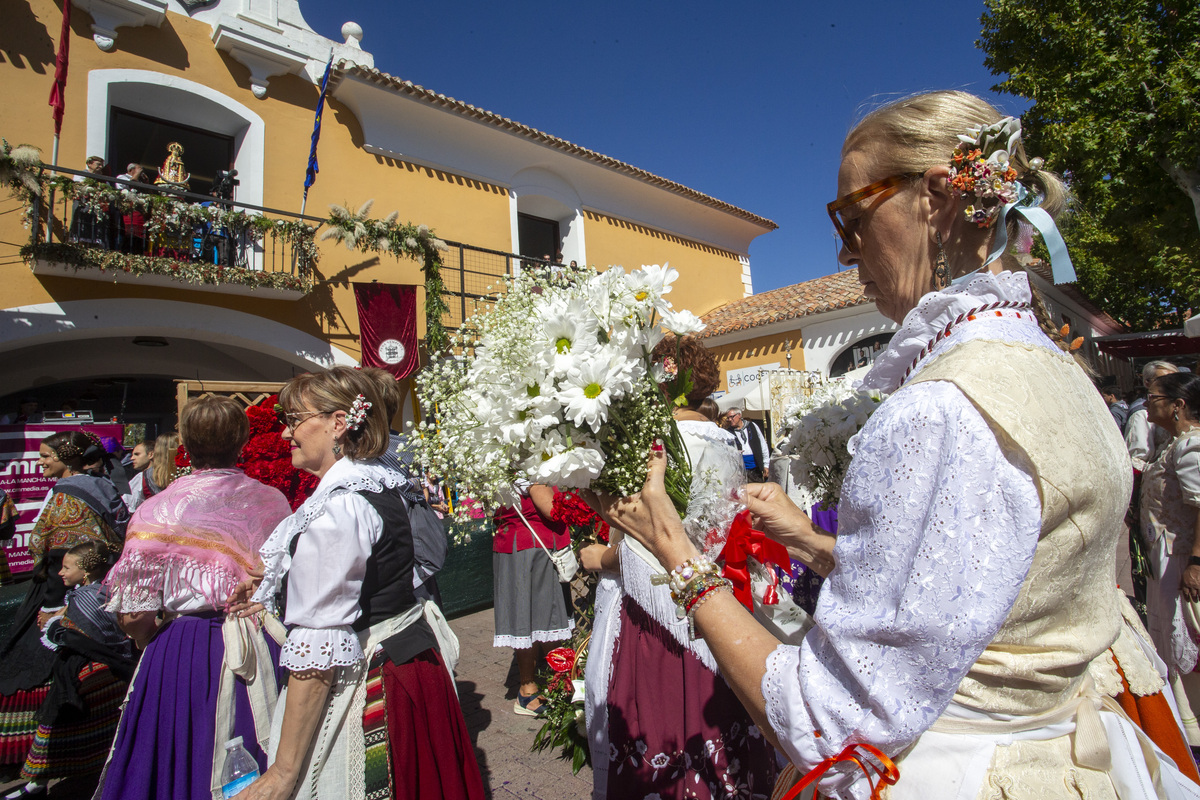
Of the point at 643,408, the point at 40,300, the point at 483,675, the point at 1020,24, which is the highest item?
the point at 1020,24

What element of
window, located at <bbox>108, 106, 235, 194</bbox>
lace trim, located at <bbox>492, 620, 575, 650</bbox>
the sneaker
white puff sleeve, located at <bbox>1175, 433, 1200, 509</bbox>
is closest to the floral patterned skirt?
the sneaker

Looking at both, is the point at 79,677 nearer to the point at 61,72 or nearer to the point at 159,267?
the point at 159,267

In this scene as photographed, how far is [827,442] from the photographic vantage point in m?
1.70

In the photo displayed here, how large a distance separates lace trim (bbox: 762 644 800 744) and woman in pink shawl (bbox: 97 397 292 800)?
195 cm

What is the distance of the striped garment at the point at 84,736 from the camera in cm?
335

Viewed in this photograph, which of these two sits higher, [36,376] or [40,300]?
[40,300]

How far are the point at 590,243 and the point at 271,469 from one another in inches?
410

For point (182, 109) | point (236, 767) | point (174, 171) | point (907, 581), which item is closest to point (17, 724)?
point (236, 767)

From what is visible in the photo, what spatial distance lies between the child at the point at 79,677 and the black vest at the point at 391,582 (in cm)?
240

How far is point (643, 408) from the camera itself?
126 centimetres

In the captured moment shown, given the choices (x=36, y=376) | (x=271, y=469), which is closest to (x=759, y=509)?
(x=271, y=469)

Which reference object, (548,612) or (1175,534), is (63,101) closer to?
(548,612)

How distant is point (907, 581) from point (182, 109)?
11603 millimetres

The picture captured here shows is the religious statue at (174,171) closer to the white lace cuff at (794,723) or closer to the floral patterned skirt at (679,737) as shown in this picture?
the floral patterned skirt at (679,737)
